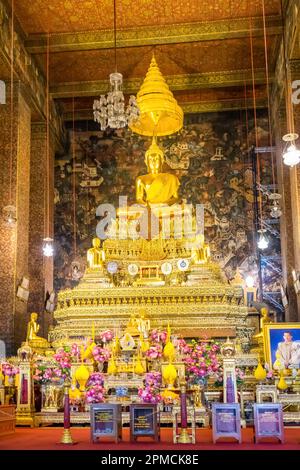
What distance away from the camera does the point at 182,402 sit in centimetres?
502

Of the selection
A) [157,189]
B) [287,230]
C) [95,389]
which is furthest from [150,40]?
[95,389]

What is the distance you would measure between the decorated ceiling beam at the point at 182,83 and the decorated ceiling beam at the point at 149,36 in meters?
1.84

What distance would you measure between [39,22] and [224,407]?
8.70 m

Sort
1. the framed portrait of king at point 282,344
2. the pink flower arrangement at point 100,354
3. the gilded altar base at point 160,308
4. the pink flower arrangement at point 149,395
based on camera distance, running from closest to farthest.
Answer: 1. the pink flower arrangement at point 149,395
2. the pink flower arrangement at point 100,354
3. the framed portrait of king at point 282,344
4. the gilded altar base at point 160,308

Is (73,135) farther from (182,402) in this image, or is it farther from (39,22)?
(182,402)

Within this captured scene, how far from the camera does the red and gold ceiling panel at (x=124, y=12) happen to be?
430 inches

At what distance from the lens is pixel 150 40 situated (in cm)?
1177

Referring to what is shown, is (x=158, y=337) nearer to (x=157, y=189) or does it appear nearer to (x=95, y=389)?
(x=95, y=389)

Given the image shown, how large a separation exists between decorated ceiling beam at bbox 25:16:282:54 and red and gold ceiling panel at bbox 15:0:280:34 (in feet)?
0.34

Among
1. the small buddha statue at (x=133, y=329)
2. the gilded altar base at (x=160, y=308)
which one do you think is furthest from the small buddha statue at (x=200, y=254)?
the small buddha statue at (x=133, y=329)

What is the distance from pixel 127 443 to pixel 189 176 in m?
10.1

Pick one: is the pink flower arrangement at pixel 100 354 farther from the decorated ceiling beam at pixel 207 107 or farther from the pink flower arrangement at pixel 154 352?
the decorated ceiling beam at pixel 207 107

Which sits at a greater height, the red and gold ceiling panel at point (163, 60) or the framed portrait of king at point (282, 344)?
the red and gold ceiling panel at point (163, 60)

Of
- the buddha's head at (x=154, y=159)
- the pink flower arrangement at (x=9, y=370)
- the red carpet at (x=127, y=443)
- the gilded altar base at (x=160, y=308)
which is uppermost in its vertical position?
the buddha's head at (x=154, y=159)
